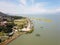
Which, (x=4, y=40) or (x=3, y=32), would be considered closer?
(x=4, y=40)

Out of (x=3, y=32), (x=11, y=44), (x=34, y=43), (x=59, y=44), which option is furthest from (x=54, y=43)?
(x=3, y=32)

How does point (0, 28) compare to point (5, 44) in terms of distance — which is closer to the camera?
point (5, 44)

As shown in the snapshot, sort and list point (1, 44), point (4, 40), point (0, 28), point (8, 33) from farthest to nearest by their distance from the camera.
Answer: point (0, 28)
point (8, 33)
point (4, 40)
point (1, 44)

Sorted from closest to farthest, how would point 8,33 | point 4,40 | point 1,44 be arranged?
1. point 1,44
2. point 4,40
3. point 8,33

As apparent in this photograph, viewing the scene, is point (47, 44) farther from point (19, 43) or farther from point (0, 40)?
point (0, 40)

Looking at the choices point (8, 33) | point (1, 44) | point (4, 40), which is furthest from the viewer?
point (8, 33)

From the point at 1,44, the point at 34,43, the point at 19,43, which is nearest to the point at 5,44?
the point at 1,44

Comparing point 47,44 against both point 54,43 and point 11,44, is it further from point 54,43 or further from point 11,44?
point 11,44

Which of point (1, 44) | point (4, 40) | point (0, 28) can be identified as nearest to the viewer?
point (1, 44)
